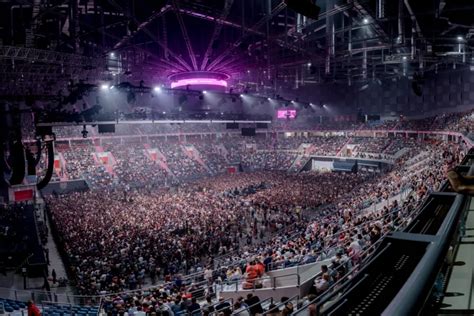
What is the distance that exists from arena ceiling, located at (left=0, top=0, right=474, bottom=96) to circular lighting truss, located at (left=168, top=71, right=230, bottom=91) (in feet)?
1.27

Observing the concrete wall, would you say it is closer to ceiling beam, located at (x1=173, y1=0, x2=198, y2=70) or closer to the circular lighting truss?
the circular lighting truss

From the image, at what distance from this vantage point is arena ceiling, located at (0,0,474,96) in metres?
17.6

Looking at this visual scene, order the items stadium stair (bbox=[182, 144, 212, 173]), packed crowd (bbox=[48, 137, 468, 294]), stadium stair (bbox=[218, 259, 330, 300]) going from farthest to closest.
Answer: stadium stair (bbox=[182, 144, 212, 173])
packed crowd (bbox=[48, 137, 468, 294])
stadium stair (bbox=[218, 259, 330, 300])

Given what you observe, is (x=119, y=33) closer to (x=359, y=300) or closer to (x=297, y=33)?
(x=297, y=33)

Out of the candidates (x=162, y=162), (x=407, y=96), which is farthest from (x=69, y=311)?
(x=407, y=96)

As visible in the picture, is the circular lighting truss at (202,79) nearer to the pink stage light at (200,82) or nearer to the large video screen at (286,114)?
the pink stage light at (200,82)

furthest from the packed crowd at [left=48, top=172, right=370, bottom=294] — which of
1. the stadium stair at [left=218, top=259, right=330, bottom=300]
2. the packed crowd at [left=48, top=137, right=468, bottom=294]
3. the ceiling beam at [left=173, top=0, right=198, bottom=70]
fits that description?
the ceiling beam at [left=173, top=0, right=198, bottom=70]

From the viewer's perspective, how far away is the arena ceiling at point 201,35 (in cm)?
1761

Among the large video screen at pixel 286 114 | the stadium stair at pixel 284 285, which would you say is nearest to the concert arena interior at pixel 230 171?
the stadium stair at pixel 284 285

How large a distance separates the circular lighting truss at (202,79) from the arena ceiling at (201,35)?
387 mm

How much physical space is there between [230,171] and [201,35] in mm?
→ 23313

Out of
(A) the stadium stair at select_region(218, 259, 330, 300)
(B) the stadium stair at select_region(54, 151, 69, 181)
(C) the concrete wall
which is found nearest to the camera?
(A) the stadium stair at select_region(218, 259, 330, 300)

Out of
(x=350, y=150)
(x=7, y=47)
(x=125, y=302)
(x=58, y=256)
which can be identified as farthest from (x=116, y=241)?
(x=350, y=150)

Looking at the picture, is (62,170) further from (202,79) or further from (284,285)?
(284,285)
